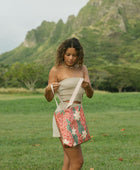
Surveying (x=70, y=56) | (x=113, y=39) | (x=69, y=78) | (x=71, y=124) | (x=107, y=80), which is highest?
(x=70, y=56)

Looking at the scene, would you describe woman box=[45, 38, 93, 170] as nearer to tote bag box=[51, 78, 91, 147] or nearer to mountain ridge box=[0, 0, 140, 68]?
tote bag box=[51, 78, 91, 147]

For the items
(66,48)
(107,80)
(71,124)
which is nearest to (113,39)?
(107,80)

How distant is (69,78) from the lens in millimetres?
2834

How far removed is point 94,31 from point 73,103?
148 metres

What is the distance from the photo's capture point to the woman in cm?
272

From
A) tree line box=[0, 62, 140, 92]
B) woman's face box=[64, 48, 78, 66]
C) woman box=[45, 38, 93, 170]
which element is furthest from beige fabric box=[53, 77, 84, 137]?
tree line box=[0, 62, 140, 92]

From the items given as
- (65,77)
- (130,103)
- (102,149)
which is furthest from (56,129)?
(130,103)

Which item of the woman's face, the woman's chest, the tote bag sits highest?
the woman's face

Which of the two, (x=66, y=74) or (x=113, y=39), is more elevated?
(x=66, y=74)

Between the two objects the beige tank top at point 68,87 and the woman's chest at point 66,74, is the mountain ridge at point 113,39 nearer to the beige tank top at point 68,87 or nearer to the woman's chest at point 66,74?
the woman's chest at point 66,74

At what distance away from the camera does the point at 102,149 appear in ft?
18.4

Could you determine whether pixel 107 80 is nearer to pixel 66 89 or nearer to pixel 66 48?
pixel 66 48

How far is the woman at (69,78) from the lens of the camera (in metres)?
2.72

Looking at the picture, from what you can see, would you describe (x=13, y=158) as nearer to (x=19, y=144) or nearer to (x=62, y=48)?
(x=19, y=144)
